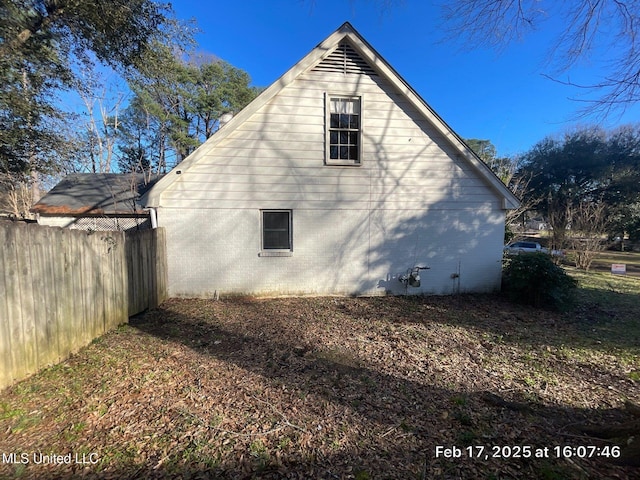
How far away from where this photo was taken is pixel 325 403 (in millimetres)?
3320

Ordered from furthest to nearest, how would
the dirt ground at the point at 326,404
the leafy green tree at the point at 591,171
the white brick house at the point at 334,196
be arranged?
the leafy green tree at the point at 591,171, the white brick house at the point at 334,196, the dirt ground at the point at 326,404

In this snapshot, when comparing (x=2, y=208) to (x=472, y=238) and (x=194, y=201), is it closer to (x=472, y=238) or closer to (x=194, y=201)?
(x=194, y=201)

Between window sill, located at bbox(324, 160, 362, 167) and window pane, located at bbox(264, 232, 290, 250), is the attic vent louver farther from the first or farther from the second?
window pane, located at bbox(264, 232, 290, 250)

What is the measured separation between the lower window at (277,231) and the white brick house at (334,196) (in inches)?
1.1

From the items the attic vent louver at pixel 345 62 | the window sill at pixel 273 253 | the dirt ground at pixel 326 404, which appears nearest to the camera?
the dirt ground at pixel 326 404

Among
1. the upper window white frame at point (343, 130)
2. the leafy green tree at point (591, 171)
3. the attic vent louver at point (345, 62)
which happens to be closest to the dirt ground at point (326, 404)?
the upper window white frame at point (343, 130)

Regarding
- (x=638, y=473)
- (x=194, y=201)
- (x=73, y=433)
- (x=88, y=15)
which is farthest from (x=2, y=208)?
(x=638, y=473)

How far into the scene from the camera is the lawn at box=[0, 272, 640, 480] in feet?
8.12

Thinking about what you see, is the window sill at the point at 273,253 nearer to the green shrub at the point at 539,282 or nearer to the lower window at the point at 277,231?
the lower window at the point at 277,231

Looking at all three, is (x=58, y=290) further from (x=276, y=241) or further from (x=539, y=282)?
(x=539, y=282)

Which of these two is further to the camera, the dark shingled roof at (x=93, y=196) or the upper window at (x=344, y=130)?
the dark shingled roof at (x=93, y=196)

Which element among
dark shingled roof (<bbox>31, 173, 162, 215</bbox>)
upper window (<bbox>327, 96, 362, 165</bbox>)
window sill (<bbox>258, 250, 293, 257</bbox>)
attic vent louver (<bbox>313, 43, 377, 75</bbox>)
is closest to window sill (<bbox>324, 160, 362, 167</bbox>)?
upper window (<bbox>327, 96, 362, 165</bbox>)

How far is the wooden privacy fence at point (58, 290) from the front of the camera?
11.1 ft

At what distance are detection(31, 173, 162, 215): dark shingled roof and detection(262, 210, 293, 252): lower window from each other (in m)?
7.96
